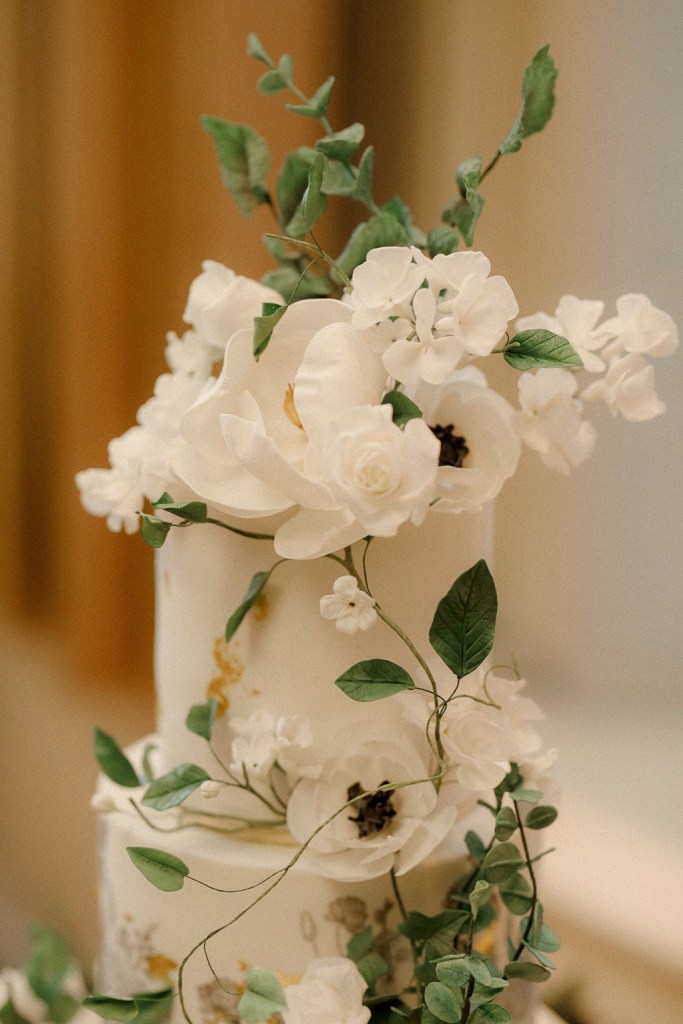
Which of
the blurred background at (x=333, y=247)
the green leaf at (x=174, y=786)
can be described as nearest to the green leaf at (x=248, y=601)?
the green leaf at (x=174, y=786)

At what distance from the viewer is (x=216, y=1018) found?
0.71 m

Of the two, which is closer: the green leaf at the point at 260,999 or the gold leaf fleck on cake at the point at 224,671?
the green leaf at the point at 260,999

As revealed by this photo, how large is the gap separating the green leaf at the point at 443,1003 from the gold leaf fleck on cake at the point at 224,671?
9.8 inches

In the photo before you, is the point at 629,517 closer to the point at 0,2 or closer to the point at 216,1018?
the point at 216,1018

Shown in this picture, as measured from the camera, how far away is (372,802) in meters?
0.66

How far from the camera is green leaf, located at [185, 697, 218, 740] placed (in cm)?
72

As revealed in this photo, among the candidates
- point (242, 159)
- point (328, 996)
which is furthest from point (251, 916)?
point (242, 159)

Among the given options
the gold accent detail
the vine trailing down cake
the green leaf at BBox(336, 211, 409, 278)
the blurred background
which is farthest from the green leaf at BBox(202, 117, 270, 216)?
the blurred background

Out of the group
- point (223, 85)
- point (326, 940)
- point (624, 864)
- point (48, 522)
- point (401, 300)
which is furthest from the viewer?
point (48, 522)

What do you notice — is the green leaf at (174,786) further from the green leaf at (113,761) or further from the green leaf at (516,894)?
the green leaf at (516,894)

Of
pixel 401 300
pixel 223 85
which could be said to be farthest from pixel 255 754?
A: pixel 223 85

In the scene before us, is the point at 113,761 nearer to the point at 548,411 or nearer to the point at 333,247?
the point at 548,411

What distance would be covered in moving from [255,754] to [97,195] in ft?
3.50

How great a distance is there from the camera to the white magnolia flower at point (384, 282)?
22.8 inches
